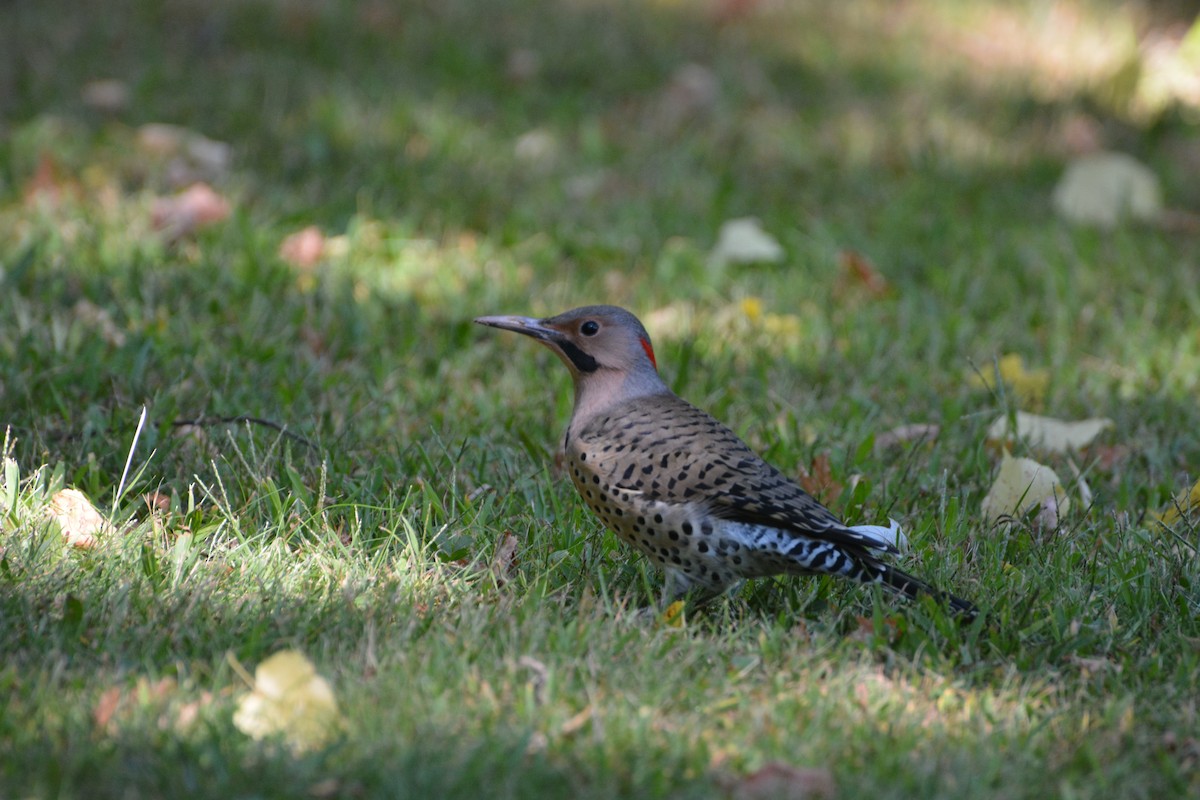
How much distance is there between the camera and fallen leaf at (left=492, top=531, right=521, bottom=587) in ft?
11.9

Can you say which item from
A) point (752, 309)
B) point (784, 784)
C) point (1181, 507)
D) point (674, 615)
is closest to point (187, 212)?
point (752, 309)

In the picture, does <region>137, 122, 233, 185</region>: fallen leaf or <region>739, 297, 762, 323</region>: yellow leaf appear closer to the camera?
<region>739, 297, 762, 323</region>: yellow leaf

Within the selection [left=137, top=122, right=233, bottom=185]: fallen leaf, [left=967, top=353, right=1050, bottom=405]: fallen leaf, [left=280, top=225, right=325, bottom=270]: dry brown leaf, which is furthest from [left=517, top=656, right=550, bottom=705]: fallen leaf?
[left=137, top=122, right=233, bottom=185]: fallen leaf

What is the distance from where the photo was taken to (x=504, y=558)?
3707 millimetres

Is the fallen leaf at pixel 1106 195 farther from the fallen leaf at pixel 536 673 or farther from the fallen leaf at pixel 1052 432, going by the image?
the fallen leaf at pixel 536 673

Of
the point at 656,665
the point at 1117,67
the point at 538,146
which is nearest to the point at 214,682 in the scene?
the point at 656,665

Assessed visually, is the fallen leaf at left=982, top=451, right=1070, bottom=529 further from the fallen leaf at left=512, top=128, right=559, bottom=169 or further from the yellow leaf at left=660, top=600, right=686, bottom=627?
the fallen leaf at left=512, top=128, right=559, bottom=169

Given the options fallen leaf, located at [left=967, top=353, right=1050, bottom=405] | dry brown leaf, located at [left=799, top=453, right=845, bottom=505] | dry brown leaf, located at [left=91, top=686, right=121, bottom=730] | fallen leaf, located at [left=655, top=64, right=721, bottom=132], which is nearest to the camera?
dry brown leaf, located at [left=91, top=686, right=121, bottom=730]

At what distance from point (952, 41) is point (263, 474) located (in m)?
7.04

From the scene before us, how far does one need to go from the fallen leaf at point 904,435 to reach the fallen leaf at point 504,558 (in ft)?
5.14

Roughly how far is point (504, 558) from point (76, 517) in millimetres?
1138

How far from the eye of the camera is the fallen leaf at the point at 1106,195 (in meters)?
7.27

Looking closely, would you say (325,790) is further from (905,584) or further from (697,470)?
(905,584)

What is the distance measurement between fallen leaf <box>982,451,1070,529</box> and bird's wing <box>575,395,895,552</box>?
0.85 metres
